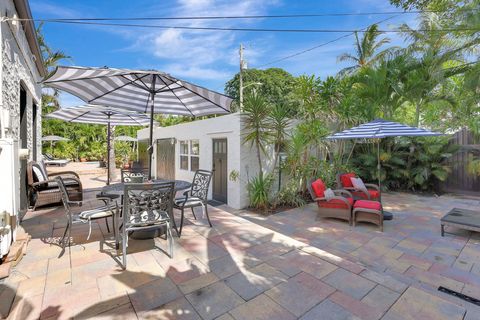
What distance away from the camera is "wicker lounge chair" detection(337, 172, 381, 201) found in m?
5.66

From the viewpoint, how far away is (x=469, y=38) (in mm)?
7395

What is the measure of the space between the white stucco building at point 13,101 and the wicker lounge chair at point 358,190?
611 cm

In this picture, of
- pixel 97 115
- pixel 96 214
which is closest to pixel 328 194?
pixel 96 214

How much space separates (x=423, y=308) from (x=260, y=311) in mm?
1517

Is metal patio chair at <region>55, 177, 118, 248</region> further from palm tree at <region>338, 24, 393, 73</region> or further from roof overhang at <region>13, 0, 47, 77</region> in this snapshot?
palm tree at <region>338, 24, 393, 73</region>

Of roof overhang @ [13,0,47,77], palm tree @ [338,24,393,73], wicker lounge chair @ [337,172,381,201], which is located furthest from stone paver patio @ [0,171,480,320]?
palm tree @ [338,24,393,73]

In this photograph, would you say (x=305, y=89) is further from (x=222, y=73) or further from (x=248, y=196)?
(x=222, y=73)

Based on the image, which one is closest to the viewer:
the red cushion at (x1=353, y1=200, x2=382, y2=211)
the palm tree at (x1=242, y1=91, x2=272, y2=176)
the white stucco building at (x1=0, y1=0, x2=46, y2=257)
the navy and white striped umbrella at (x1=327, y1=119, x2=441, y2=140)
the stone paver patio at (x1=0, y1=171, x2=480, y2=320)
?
the stone paver patio at (x1=0, y1=171, x2=480, y2=320)

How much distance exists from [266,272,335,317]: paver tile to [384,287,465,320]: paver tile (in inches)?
22.6

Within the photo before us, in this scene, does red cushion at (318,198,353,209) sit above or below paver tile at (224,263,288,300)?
Result: above

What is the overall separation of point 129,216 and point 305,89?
218 inches

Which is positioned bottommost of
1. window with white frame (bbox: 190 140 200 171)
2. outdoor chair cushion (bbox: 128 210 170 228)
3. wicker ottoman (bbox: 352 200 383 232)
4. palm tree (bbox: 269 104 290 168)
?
wicker ottoman (bbox: 352 200 383 232)

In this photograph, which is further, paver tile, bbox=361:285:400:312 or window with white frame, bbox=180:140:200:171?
window with white frame, bbox=180:140:200:171

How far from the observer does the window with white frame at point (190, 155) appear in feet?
26.6
